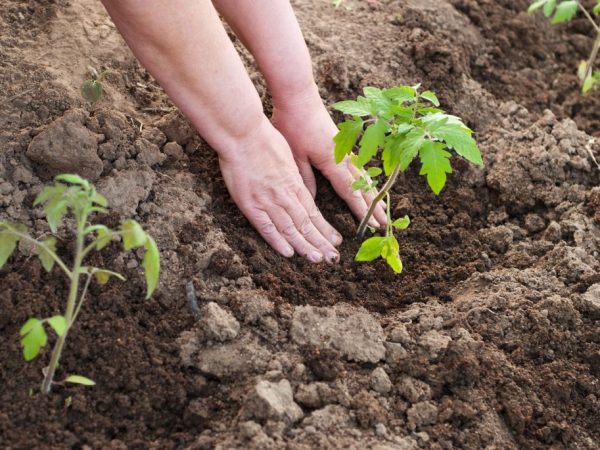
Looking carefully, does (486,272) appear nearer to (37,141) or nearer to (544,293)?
(544,293)

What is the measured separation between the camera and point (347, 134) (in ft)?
8.34

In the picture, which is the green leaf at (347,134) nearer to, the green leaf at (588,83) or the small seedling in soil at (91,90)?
the small seedling in soil at (91,90)

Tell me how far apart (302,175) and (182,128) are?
0.46m

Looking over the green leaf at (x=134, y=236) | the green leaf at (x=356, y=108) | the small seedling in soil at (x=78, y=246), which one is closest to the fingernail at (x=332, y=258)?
the green leaf at (x=356, y=108)

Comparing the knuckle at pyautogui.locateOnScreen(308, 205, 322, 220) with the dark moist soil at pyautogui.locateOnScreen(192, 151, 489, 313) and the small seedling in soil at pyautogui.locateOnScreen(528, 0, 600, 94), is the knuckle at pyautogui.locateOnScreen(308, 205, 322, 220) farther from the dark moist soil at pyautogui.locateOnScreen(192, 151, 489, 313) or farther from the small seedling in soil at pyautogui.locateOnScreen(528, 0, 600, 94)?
the small seedling in soil at pyautogui.locateOnScreen(528, 0, 600, 94)

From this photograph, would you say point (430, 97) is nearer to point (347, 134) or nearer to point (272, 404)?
point (347, 134)

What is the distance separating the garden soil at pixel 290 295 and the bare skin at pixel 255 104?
9 cm

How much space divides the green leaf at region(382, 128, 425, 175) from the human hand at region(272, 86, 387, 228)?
0.47m

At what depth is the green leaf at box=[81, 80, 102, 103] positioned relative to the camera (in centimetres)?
291

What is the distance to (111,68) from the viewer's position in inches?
122

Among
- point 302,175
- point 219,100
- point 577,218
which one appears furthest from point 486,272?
point 219,100

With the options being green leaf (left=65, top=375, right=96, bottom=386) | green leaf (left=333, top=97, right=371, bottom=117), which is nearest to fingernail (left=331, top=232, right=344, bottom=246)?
green leaf (left=333, top=97, right=371, bottom=117)

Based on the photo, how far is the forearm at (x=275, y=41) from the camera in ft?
9.49

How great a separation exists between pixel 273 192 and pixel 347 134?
1.37 ft
